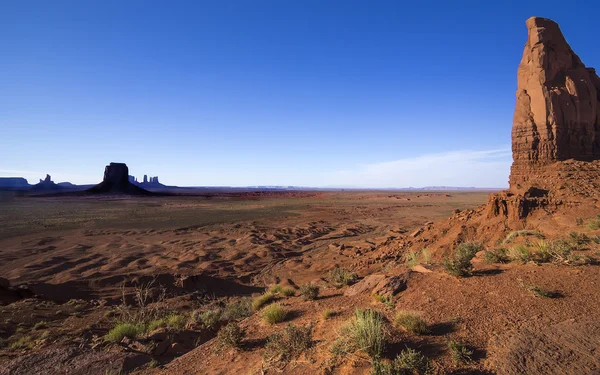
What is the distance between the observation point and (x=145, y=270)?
1281 cm

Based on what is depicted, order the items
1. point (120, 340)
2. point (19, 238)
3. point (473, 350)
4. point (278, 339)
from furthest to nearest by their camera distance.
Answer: point (19, 238) < point (120, 340) < point (278, 339) < point (473, 350)

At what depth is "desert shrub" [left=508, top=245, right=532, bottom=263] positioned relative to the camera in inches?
260

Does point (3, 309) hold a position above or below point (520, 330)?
below

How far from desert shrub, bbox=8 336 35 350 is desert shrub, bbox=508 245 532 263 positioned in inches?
416

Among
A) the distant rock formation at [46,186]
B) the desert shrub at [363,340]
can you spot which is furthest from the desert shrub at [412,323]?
the distant rock formation at [46,186]

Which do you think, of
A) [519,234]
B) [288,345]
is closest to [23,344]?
[288,345]

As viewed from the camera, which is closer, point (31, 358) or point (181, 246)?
point (31, 358)

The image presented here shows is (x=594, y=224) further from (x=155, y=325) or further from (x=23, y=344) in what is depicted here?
(x=23, y=344)

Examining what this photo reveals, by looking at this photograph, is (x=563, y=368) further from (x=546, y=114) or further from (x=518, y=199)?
(x=546, y=114)

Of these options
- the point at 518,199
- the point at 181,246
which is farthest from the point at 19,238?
the point at 518,199

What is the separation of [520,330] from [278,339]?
3320 millimetres

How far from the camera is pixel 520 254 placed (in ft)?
22.0

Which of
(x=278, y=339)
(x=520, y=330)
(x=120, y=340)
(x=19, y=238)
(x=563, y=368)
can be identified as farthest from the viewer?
(x=19, y=238)

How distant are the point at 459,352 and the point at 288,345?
2.19m
